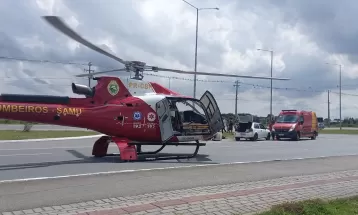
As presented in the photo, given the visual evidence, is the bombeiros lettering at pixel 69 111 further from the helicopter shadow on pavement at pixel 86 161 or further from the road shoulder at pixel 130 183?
the road shoulder at pixel 130 183

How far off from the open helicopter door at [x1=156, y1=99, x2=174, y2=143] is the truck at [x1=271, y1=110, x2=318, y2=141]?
22534 mm

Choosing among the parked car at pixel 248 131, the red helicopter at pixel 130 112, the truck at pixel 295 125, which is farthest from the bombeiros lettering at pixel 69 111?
the truck at pixel 295 125

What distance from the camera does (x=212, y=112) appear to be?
15609 millimetres

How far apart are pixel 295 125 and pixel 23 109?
26.8 m

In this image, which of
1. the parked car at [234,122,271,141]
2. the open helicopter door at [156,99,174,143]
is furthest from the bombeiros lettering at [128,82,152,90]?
the parked car at [234,122,271,141]

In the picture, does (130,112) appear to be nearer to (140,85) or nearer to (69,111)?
(140,85)

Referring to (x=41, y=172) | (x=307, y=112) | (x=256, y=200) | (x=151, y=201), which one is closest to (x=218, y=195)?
(x=256, y=200)

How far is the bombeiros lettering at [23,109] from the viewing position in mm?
12562

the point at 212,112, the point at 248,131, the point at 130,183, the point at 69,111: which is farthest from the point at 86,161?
the point at 248,131

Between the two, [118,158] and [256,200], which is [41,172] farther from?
[256,200]

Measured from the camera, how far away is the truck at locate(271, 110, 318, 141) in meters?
35.3

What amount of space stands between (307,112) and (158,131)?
2585 centimetres

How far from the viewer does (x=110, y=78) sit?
14.6 meters

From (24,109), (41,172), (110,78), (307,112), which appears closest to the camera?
(41,172)
